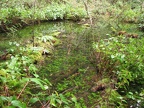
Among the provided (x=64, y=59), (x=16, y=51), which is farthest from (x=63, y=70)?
(x=16, y=51)

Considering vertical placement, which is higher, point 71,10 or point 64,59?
point 71,10

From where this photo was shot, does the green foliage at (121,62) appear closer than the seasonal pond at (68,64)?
No

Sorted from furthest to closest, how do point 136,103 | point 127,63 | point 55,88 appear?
point 127,63, point 55,88, point 136,103

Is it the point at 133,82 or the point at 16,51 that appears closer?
the point at 133,82

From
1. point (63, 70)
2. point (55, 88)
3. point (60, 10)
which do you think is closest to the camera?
point (55, 88)

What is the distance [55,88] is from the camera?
148 inches

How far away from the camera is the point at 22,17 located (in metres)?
8.63

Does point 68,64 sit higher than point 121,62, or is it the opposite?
point 121,62

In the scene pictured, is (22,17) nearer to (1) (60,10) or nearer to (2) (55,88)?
(1) (60,10)

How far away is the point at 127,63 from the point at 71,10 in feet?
24.7

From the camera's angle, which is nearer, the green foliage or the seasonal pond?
the seasonal pond

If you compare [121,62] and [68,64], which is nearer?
[121,62]

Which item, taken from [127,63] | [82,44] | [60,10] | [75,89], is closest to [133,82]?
[127,63]

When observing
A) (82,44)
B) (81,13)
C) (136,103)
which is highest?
(81,13)
